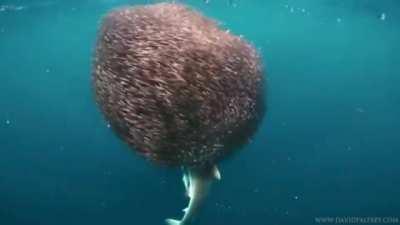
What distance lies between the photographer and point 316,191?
48.9ft

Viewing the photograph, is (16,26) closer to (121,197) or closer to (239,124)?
(121,197)

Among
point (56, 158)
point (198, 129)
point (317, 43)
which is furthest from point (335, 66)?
point (198, 129)

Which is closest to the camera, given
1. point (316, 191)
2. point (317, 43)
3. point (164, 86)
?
point (164, 86)

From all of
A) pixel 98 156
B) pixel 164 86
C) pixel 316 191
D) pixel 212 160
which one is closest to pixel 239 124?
pixel 212 160

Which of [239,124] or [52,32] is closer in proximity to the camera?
[239,124]

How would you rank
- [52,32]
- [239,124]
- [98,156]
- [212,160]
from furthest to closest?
1. [52,32]
2. [98,156]
3. [212,160]
4. [239,124]

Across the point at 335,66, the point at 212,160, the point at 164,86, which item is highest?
the point at 164,86

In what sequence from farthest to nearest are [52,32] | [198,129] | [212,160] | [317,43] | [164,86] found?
[52,32]
[317,43]
[212,160]
[198,129]
[164,86]

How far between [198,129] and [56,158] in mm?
10942

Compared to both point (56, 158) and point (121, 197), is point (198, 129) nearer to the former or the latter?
point (121, 197)

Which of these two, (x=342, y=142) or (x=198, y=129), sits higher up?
(x=198, y=129)

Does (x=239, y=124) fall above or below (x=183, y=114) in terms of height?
below

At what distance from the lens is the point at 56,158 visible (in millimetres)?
16219

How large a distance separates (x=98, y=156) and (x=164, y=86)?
419 inches
